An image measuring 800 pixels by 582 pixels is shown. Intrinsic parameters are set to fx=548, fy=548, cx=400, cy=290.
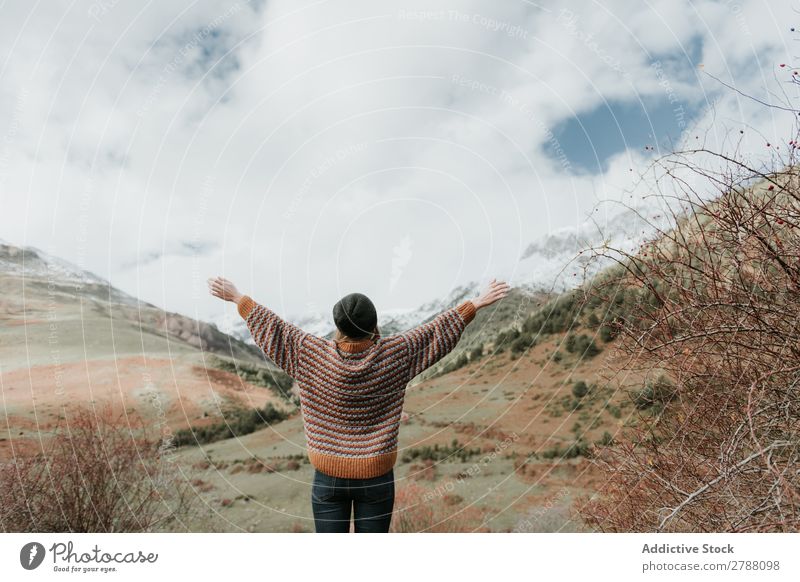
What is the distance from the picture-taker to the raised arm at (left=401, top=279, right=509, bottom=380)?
10.5ft

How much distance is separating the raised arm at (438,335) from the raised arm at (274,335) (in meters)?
0.65

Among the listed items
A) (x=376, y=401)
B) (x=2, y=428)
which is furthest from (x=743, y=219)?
(x=2, y=428)

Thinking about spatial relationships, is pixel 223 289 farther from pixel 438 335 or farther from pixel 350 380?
pixel 438 335

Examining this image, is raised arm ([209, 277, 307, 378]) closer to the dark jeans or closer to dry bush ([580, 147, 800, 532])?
the dark jeans

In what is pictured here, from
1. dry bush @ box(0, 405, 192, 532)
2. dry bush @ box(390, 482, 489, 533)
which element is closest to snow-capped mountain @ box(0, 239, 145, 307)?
dry bush @ box(0, 405, 192, 532)

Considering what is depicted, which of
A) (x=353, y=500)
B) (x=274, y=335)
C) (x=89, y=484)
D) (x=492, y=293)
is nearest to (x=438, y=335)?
(x=492, y=293)

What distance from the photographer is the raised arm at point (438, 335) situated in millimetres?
3197

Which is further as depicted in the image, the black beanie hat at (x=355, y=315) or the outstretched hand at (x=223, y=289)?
the outstretched hand at (x=223, y=289)

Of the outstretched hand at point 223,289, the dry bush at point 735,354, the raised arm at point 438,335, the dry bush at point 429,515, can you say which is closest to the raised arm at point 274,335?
the outstretched hand at point 223,289

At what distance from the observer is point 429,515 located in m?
8.04

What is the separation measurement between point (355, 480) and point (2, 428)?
248 inches

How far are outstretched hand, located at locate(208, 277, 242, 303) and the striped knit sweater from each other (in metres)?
0.18

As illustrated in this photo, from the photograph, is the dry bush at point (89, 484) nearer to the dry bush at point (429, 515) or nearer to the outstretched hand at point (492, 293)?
the dry bush at point (429, 515)

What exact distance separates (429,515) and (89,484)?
178 inches
